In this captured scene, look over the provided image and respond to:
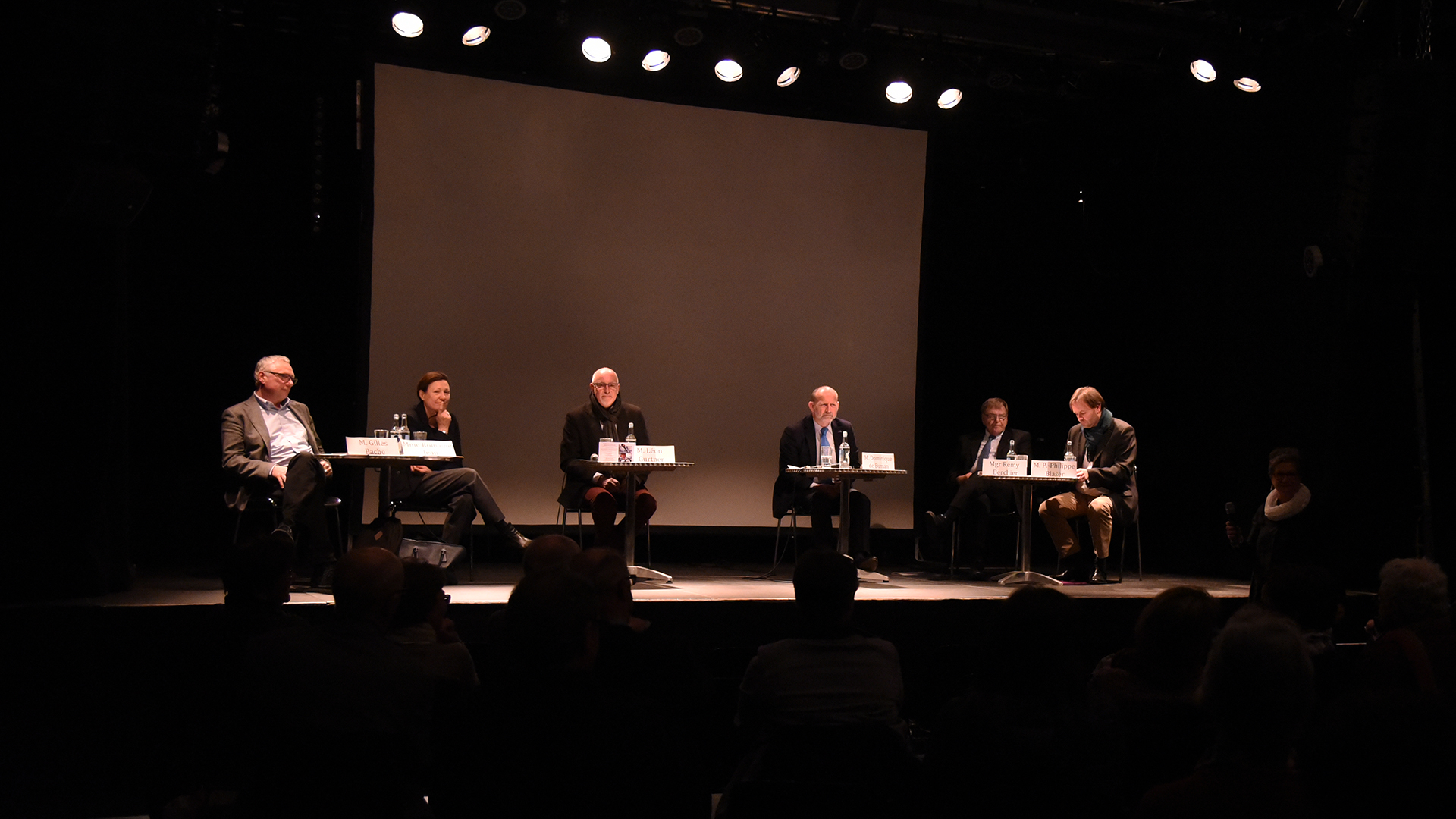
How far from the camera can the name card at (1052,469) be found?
5695 millimetres

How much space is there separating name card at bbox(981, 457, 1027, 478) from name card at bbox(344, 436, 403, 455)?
295 cm

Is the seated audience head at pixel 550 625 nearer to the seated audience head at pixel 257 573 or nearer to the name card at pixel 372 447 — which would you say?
the seated audience head at pixel 257 573

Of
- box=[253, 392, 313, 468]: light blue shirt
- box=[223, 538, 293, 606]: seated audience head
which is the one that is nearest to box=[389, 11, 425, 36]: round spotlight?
box=[253, 392, 313, 468]: light blue shirt

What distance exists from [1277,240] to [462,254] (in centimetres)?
495

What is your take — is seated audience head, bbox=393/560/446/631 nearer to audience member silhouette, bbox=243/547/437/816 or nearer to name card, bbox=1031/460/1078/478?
audience member silhouette, bbox=243/547/437/816

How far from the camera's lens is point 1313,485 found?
240 inches

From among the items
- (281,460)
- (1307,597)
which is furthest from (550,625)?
(281,460)

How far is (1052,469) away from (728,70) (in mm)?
2839

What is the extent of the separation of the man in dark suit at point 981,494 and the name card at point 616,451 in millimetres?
2170

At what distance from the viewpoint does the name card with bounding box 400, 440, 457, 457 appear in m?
4.85

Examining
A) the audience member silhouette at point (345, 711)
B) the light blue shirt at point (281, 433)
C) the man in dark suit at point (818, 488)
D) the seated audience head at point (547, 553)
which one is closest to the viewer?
the audience member silhouette at point (345, 711)

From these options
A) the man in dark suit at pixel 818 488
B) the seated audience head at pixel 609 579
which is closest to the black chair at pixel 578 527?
the man in dark suit at pixel 818 488

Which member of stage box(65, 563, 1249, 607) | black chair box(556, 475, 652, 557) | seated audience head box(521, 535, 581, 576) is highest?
seated audience head box(521, 535, 581, 576)

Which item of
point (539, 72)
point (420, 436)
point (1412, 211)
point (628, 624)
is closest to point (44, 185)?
point (420, 436)
